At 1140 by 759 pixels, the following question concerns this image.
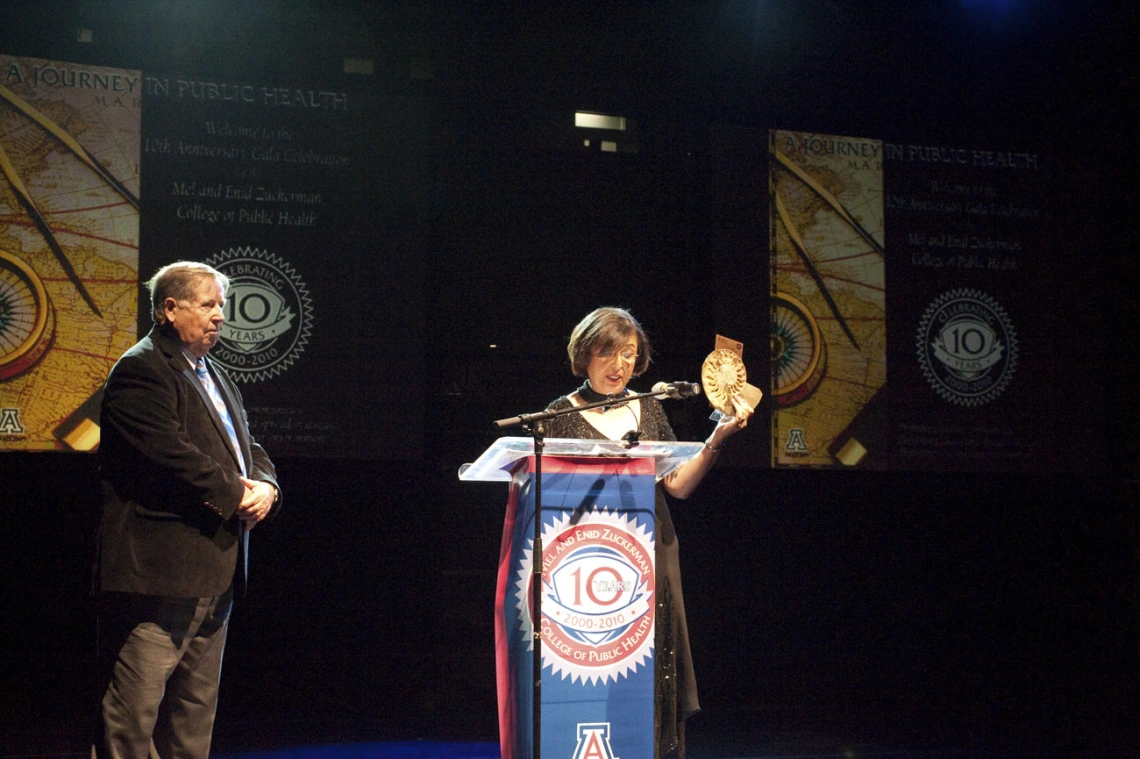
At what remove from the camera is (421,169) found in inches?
169

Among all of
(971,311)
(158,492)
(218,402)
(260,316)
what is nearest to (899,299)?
(971,311)

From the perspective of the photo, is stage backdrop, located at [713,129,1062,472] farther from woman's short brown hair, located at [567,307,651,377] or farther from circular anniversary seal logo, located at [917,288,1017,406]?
woman's short brown hair, located at [567,307,651,377]

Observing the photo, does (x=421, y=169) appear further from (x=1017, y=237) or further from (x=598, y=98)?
(x=1017, y=237)

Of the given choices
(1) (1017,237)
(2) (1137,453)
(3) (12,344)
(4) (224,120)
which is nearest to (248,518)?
(3) (12,344)

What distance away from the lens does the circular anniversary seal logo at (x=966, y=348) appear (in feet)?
15.5

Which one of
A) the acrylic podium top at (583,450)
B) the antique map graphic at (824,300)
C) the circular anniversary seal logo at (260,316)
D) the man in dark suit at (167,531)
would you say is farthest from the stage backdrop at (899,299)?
the man in dark suit at (167,531)

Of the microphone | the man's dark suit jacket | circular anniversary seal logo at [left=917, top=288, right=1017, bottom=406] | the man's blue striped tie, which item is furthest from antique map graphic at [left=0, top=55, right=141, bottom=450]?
circular anniversary seal logo at [left=917, top=288, right=1017, bottom=406]

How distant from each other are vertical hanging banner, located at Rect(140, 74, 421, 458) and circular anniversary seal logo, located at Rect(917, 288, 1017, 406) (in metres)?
2.41

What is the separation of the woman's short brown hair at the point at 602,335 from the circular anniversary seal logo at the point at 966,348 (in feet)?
8.16

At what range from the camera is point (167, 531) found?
7.70ft

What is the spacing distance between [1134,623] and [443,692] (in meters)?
3.34

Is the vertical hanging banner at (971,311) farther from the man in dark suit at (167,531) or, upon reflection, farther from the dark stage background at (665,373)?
the man in dark suit at (167,531)

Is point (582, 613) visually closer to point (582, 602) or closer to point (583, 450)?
point (582, 602)

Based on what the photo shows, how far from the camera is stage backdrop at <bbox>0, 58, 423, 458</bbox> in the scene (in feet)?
12.7
